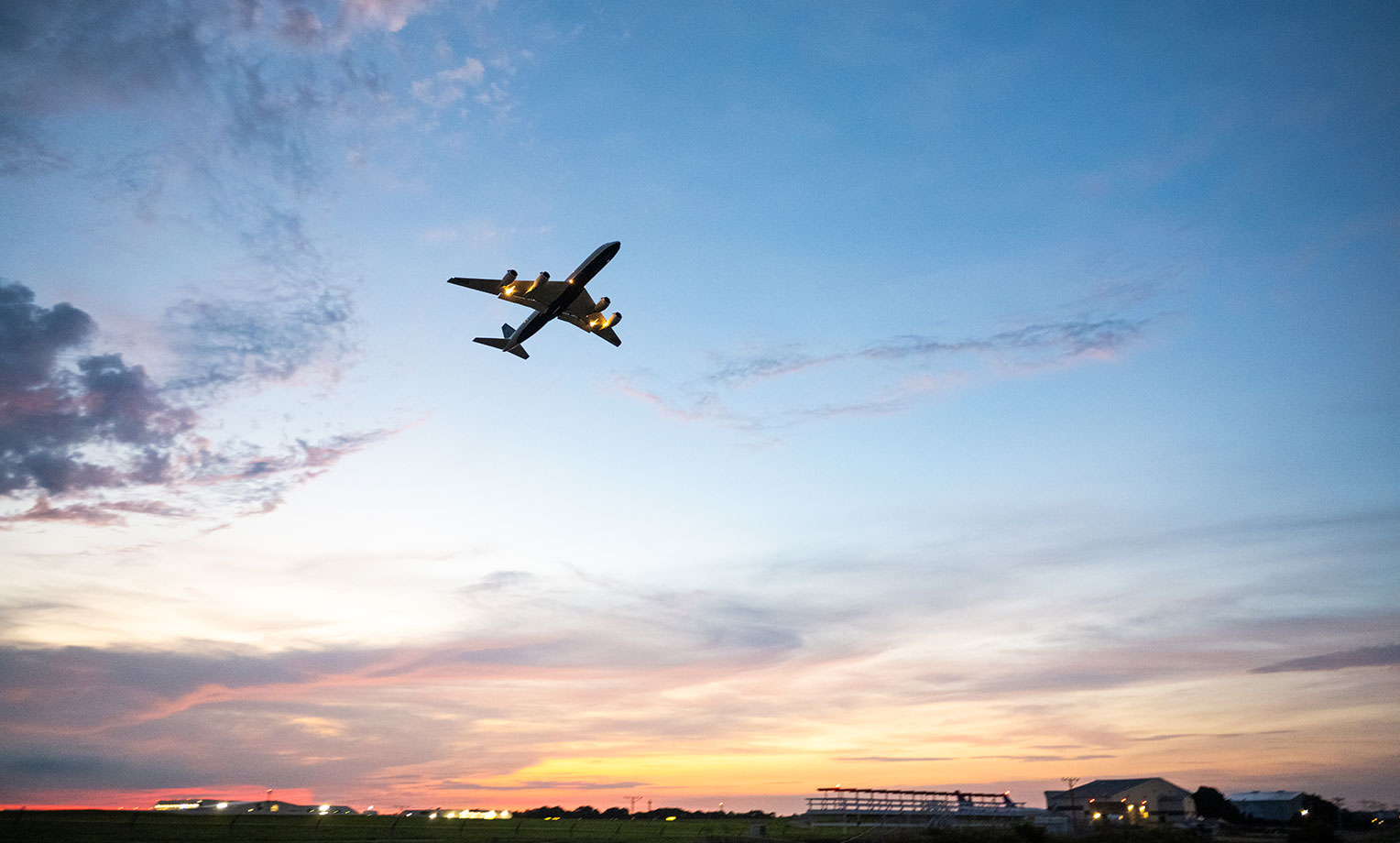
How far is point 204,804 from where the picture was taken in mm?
143750

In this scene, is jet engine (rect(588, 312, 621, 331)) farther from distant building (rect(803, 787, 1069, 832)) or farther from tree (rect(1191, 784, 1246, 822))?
tree (rect(1191, 784, 1246, 822))

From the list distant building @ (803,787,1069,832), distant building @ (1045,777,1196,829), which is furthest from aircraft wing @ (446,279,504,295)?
distant building @ (1045,777,1196,829)

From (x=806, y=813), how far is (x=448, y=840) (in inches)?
1131

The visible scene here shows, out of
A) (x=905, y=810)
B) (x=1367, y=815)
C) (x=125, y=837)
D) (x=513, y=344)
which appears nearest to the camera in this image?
(x=125, y=837)

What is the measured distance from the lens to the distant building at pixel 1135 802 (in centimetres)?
10188

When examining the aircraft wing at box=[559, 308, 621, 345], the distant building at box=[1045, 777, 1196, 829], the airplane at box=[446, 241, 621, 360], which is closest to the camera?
the airplane at box=[446, 241, 621, 360]

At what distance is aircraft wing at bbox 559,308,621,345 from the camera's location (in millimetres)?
58641

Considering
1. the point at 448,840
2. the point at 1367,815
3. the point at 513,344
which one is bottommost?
the point at 1367,815

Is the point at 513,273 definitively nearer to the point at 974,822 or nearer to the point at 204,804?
the point at 974,822

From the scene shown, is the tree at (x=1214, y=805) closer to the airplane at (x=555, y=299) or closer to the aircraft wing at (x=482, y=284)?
the airplane at (x=555, y=299)

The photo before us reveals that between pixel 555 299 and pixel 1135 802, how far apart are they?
99479 millimetres

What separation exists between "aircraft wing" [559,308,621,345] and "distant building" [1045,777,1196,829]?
81731 millimetres

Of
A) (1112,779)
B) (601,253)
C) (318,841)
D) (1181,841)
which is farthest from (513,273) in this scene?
(1112,779)

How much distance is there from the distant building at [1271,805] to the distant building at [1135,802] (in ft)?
125
